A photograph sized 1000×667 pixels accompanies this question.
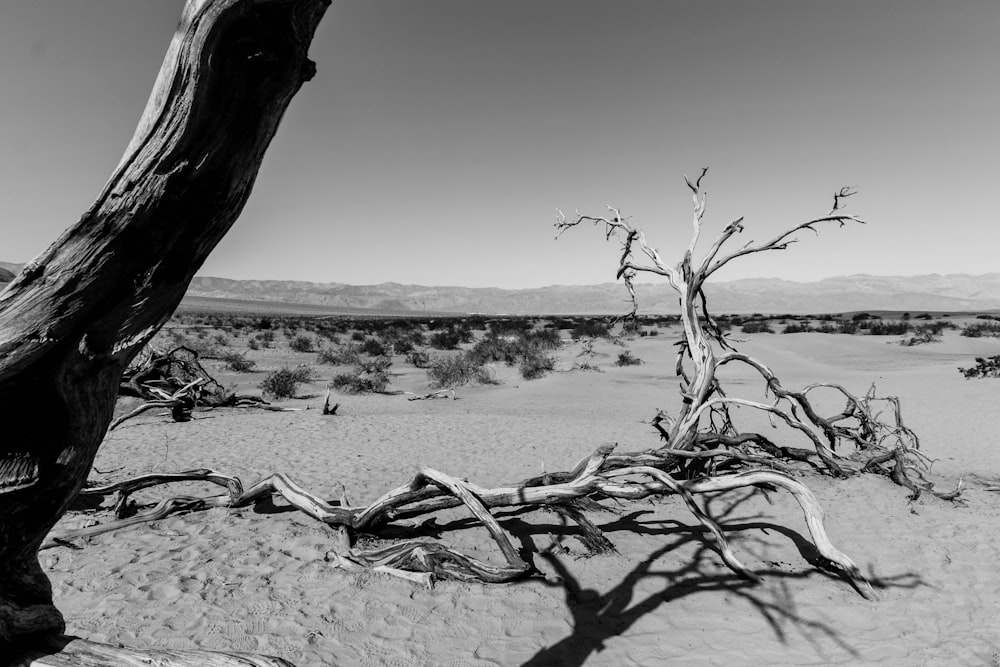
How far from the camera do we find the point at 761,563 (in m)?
4.36

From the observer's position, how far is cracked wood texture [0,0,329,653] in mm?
1349

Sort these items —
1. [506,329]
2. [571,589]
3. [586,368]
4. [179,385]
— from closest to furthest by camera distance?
1. [571,589]
2. [179,385]
3. [586,368]
4. [506,329]

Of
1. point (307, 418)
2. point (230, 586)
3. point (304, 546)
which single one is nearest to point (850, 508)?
point (304, 546)

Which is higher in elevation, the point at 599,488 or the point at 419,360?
the point at 599,488

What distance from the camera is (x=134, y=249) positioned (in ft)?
4.84

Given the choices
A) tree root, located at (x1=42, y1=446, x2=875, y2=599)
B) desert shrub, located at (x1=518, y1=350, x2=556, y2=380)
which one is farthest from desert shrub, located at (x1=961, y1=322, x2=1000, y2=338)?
tree root, located at (x1=42, y1=446, x2=875, y2=599)

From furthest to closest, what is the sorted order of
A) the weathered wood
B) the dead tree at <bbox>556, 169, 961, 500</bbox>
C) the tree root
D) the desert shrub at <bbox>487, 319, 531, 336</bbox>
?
the desert shrub at <bbox>487, 319, 531, 336</bbox> < the dead tree at <bbox>556, 169, 961, 500</bbox> < the tree root < the weathered wood

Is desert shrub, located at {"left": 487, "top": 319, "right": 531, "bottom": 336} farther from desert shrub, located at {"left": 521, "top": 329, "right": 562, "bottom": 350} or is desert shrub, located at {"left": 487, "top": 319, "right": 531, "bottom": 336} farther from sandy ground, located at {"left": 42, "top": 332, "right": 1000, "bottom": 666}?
sandy ground, located at {"left": 42, "top": 332, "right": 1000, "bottom": 666}

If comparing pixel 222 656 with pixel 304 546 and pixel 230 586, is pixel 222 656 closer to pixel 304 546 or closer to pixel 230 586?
pixel 230 586

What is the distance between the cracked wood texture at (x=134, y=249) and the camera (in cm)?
135

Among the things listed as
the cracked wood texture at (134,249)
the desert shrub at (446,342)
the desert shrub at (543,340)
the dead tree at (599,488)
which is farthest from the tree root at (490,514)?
the desert shrub at (446,342)

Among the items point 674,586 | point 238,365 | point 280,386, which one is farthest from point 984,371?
point 238,365

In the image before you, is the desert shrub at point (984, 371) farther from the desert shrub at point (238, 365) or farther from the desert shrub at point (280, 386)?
the desert shrub at point (238, 365)

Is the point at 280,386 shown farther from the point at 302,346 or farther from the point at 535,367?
the point at 302,346
